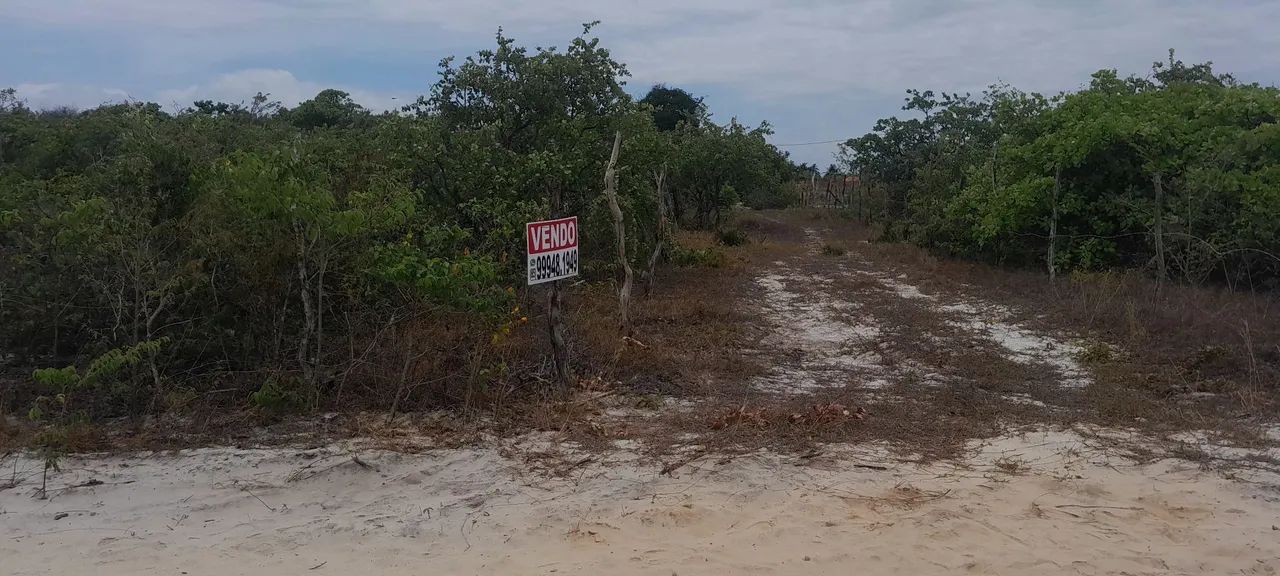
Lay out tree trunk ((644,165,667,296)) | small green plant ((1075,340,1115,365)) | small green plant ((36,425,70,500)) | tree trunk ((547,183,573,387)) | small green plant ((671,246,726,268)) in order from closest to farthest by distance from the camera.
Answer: small green plant ((36,425,70,500)) → tree trunk ((547,183,573,387)) → small green plant ((1075,340,1115,365)) → tree trunk ((644,165,667,296)) → small green plant ((671,246,726,268))

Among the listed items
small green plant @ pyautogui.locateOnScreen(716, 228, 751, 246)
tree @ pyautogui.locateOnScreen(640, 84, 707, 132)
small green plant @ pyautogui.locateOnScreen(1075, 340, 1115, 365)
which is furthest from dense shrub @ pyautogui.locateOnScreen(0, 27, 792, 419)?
tree @ pyautogui.locateOnScreen(640, 84, 707, 132)

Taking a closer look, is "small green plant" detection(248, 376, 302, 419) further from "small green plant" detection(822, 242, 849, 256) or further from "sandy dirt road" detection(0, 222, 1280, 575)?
"small green plant" detection(822, 242, 849, 256)

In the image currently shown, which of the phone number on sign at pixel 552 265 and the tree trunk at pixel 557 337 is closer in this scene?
the phone number on sign at pixel 552 265

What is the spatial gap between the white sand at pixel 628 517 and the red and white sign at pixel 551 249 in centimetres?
162

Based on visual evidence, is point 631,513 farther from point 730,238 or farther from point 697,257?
point 730,238

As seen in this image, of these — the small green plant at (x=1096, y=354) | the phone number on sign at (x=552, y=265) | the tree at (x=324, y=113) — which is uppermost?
the tree at (x=324, y=113)

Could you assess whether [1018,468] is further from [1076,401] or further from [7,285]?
[7,285]

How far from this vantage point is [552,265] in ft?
21.3

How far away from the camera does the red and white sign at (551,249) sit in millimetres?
6340

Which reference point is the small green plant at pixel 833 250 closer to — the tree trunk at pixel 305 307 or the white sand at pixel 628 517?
the white sand at pixel 628 517

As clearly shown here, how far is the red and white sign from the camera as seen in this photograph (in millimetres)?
6340

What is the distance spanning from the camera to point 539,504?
4492mm

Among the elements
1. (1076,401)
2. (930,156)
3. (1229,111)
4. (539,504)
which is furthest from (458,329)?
(930,156)

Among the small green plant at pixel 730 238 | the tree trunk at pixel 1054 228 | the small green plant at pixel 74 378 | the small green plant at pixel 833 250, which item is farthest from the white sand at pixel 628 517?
the small green plant at pixel 730 238
